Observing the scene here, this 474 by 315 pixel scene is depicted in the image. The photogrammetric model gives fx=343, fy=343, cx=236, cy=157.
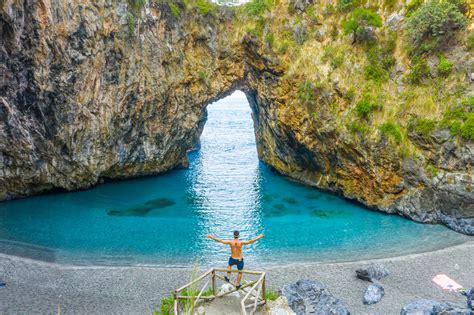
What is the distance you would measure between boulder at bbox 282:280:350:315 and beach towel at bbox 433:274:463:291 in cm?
490

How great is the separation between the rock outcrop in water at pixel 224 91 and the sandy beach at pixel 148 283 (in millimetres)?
6314

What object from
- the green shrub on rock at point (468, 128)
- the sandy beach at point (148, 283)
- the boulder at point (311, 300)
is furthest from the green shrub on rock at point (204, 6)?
the boulder at point (311, 300)

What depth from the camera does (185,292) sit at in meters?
11.6

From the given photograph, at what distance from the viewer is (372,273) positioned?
15539mm

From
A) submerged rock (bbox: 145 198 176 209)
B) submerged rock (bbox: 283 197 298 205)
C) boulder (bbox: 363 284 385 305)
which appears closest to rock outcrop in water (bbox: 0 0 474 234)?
submerged rock (bbox: 283 197 298 205)

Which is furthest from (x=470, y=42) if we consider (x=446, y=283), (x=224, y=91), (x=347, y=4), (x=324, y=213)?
(x=224, y=91)

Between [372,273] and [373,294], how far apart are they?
171cm

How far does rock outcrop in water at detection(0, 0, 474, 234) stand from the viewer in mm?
21875

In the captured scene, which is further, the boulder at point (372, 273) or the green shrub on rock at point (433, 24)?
the green shrub on rock at point (433, 24)

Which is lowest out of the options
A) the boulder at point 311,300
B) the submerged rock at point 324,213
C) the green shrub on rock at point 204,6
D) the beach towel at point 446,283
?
the submerged rock at point 324,213

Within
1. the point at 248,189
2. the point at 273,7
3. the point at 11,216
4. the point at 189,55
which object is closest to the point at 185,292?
the point at 11,216

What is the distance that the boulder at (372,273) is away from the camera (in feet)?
50.7

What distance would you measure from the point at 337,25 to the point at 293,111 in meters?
7.60

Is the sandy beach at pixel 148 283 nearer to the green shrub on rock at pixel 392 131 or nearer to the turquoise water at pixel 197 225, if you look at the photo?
the turquoise water at pixel 197 225
